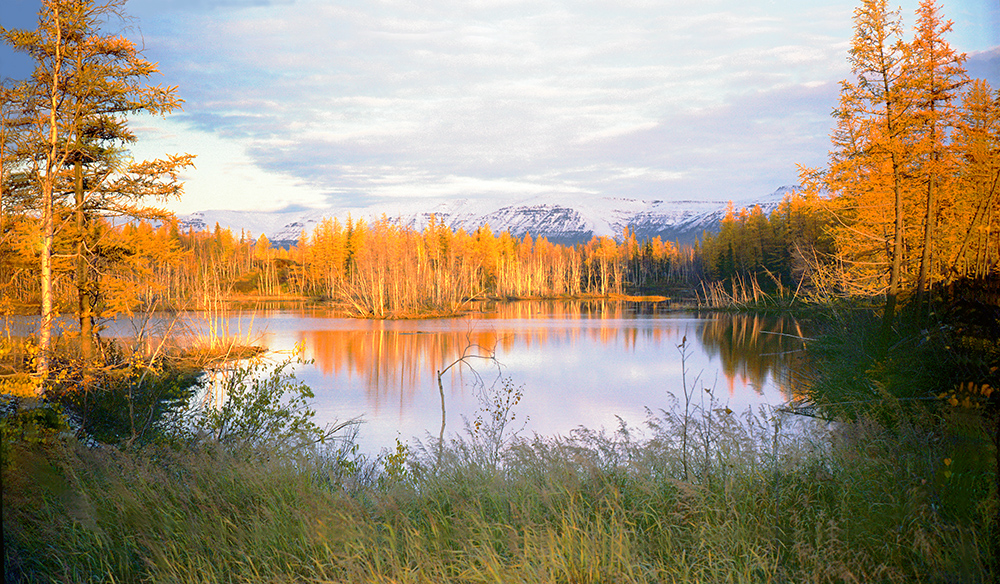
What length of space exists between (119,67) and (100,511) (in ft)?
37.9

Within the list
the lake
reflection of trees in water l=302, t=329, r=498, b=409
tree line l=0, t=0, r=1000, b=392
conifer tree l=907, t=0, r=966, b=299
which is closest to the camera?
tree line l=0, t=0, r=1000, b=392

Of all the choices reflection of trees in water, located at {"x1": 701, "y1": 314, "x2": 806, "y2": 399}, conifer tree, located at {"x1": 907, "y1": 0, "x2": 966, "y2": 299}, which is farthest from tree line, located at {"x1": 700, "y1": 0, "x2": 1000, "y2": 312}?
reflection of trees in water, located at {"x1": 701, "y1": 314, "x2": 806, "y2": 399}

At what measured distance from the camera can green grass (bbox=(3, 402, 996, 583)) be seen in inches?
138

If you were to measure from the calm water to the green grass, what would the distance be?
1.85m

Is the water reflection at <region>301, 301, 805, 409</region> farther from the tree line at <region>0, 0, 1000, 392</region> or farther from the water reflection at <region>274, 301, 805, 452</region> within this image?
the tree line at <region>0, 0, 1000, 392</region>

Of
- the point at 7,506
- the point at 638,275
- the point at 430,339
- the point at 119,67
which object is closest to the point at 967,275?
the point at 7,506

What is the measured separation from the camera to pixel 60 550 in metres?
4.37

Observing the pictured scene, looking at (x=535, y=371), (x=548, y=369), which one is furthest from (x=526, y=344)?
(x=535, y=371)

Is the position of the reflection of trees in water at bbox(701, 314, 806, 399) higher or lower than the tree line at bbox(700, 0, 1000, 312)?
lower

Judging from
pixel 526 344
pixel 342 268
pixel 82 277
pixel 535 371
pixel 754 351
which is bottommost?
pixel 535 371

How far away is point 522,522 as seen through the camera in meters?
3.98

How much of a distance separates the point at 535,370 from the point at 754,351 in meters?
10.4

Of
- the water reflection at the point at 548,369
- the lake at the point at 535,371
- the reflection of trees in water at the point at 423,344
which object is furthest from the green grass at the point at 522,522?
the reflection of trees in water at the point at 423,344

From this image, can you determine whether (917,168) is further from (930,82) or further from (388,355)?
(388,355)
